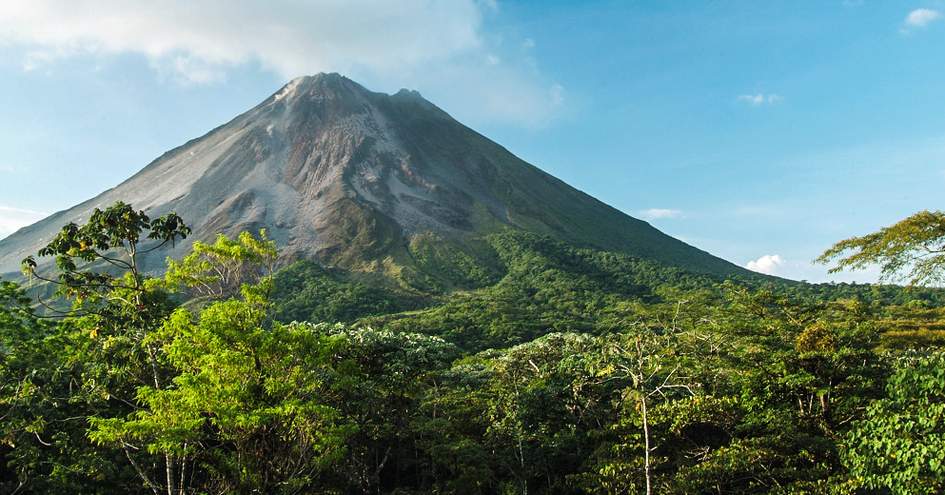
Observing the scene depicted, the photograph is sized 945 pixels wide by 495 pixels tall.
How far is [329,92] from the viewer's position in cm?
16712

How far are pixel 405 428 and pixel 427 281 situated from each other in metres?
82.4

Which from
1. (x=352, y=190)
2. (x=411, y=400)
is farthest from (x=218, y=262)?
(x=352, y=190)

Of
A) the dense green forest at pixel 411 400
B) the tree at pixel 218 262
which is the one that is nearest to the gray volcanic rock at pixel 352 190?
the dense green forest at pixel 411 400

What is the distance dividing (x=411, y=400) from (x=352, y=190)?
115 metres

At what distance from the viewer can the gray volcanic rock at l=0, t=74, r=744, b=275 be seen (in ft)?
394

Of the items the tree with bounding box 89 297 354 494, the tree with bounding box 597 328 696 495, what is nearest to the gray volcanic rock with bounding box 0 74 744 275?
the tree with bounding box 597 328 696 495

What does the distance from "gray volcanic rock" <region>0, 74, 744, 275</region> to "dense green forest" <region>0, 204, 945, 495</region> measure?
290 feet

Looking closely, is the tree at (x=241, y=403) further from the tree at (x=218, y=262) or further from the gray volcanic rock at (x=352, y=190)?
the gray volcanic rock at (x=352, y=190)

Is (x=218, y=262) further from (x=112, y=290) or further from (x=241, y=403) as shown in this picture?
(x=241, y=403)

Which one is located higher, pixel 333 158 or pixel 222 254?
pixel 333 158

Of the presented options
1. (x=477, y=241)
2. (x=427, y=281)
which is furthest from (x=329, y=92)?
(x=427, y=281)

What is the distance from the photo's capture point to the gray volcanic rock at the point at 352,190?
394ft

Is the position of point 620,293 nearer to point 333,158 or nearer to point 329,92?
point 333,158

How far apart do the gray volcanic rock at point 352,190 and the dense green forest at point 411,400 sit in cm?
8849
